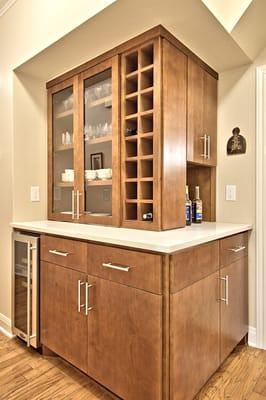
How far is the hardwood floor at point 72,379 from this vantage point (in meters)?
1.61

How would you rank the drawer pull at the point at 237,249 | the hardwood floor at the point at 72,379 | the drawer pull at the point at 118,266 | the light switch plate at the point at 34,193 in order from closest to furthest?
the drawer pull at the point at 118,266, the hardwood floor at the point at 72,379, the drawer pull at the point at 237,249, the light switch plate at the point at 34,193

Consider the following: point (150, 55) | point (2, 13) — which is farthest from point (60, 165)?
point (2, 13)

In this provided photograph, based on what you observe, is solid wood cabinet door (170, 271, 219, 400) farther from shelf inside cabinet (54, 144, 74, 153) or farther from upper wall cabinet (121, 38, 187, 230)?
shelf inside cabinet (54, 144, 74, 153)

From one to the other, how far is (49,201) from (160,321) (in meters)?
1.58

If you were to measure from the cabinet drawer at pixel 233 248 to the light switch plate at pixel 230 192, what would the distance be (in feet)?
1.00

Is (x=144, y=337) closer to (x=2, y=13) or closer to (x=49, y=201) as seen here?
(x=49, y=201)

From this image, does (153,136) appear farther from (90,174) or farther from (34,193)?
(34,193)

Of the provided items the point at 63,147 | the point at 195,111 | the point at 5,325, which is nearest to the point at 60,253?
the point at 63,147

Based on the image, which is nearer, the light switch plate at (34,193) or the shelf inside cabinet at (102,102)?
the shelf inside cabinet at (102,102)

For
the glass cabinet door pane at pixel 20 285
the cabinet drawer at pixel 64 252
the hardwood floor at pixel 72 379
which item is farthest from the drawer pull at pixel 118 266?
the glass cabinet door pane at pixel 20 285

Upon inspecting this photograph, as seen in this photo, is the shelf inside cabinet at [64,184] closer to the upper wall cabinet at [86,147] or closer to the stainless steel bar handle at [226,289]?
the upper wall cabinet at [86,147]

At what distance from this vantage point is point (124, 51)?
6.15 ft

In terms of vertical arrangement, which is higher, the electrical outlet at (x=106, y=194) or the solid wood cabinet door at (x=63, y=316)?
the electrical outlet at (x=106, y=194)

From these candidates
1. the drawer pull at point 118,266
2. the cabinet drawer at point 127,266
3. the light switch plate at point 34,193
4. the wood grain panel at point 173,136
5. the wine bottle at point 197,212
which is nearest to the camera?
the cabinet drawer at point 127,266
